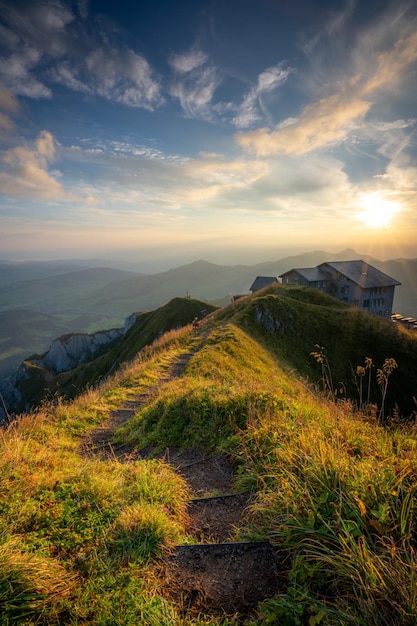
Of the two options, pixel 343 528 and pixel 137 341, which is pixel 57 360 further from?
pixel 343 528

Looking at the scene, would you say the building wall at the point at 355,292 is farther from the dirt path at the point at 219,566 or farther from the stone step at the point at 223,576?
the stone step at the point at 223,576

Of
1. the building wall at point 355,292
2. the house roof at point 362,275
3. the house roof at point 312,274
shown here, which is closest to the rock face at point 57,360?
the house roof at point 312,274

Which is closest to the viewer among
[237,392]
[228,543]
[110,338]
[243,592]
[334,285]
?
[243,592]

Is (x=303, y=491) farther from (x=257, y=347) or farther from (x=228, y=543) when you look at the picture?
(x=257, y=347)

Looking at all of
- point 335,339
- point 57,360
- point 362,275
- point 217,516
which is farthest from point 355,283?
point 57,360

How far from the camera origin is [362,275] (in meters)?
66.3

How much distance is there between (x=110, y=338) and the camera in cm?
9494

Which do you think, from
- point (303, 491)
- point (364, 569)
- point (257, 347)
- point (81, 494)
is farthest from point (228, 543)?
point (257, 347)

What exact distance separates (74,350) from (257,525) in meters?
99.4

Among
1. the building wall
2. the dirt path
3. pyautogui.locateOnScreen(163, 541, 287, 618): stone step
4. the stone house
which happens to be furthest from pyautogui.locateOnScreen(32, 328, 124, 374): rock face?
pyautogui.locateOnScreen(163, 541, 287, 618): stone step

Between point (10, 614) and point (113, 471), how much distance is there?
2758 mm

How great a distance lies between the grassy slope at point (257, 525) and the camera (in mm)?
2889

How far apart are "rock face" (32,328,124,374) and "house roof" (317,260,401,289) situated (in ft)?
217

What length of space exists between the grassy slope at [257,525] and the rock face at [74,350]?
91.6m
